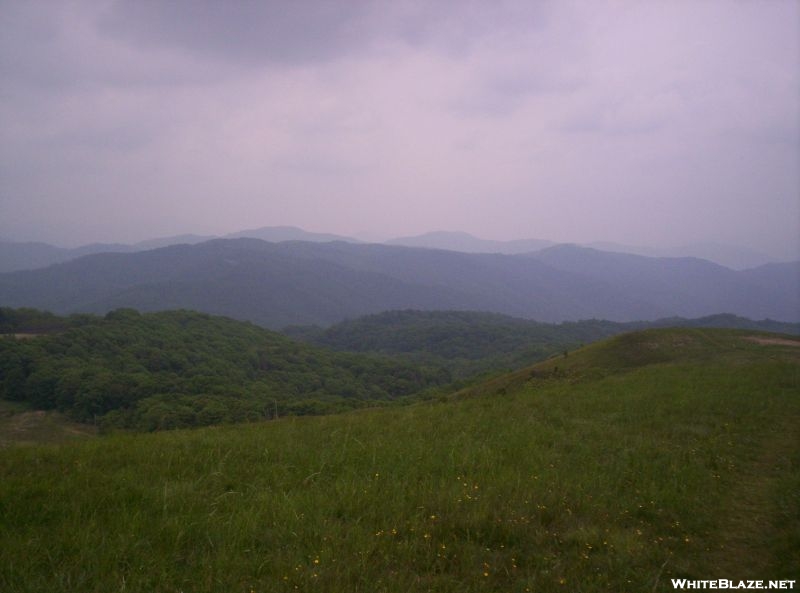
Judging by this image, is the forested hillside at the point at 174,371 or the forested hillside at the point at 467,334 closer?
the forested hillside at the point at 174,371

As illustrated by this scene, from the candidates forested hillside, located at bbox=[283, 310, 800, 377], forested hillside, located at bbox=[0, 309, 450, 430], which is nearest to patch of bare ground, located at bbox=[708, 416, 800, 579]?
forested hillside, located at bbox=[0, 309, 450, 430]

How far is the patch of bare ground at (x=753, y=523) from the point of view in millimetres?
3818

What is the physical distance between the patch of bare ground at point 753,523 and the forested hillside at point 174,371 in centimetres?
2237

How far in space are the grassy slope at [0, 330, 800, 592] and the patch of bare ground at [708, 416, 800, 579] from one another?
0.07ft

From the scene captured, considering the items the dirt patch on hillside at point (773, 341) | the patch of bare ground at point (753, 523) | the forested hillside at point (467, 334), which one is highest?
the dirt patch on hillside at point (773, 341)

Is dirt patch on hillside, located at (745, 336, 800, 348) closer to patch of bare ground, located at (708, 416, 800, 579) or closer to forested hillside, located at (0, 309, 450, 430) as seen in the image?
patch of bare ground, located at (708, 416, 800, 579)

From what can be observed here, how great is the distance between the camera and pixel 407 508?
448 centimetres

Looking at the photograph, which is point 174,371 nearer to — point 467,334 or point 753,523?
point 753,523

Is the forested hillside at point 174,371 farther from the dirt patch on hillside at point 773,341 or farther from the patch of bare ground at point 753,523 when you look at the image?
the patch of bare ground at point 753,523

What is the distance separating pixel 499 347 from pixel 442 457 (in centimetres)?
10611

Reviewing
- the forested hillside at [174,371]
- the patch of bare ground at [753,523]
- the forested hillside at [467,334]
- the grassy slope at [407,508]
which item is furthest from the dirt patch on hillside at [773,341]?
the forested hillside at [467,334]

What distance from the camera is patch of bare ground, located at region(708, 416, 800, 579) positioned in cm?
382

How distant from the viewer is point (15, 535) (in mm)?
3693

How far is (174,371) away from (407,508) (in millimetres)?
62756
